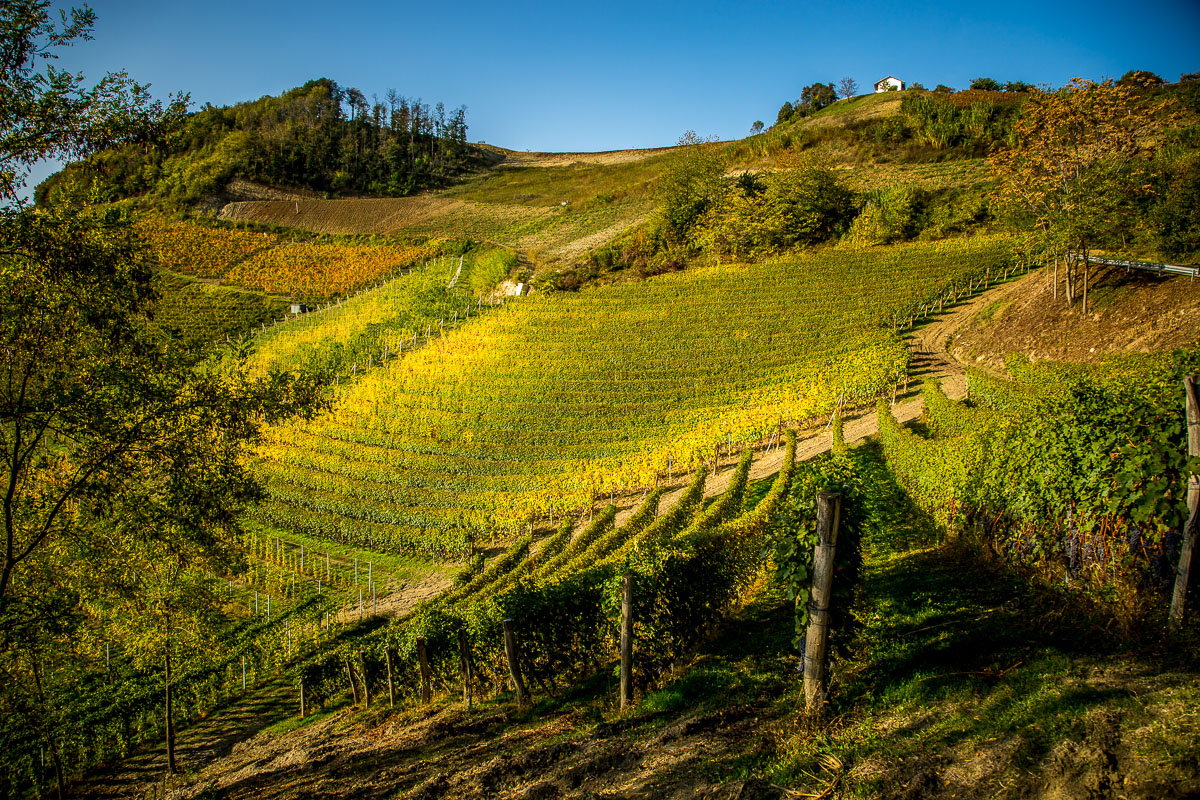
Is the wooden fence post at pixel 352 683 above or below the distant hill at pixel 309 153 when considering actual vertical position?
below

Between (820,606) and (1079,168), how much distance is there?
31.6 meters

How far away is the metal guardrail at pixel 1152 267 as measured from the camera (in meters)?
23.5

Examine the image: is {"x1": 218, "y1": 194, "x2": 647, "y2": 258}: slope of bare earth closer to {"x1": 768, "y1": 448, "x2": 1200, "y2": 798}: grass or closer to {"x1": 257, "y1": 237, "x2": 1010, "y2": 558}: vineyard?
{"x1": 257, "y1": 237, "x2": 1010, "y2": 558}: vineyard

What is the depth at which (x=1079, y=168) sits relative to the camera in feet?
91.9

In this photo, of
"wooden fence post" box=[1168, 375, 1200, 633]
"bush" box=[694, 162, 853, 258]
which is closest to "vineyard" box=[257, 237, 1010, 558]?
"bush" box=[694, 162, 853, 258]

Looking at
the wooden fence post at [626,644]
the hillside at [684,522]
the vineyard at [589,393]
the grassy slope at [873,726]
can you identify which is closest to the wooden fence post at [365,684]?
the hillside at [684,522]

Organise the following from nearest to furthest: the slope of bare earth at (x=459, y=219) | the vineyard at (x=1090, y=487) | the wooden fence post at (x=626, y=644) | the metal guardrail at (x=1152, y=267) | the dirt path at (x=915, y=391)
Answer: the vineyard at (x=1090, y=487)
the wooden fence post at (x=626, y=644)
the metal guardrail at (x=1152, y=267)
the dirt path at (x=915, y=391)
the slope of bare earth at (x=459, y=219)

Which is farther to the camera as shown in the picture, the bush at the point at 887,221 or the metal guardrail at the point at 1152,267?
the bush at the point at 887,221

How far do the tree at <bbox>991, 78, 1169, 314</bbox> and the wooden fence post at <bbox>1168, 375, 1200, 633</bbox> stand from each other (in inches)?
950

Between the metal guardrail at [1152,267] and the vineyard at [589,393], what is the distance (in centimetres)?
912

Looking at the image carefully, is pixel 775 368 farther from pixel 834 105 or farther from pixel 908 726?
pixel 834 105

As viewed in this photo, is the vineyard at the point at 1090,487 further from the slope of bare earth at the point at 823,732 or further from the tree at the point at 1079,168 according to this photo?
the tree at the point at 1079,168

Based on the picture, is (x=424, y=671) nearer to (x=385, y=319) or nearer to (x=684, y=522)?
(x=684, y=522)

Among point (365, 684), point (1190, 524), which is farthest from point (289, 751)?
point (1190, 524)
